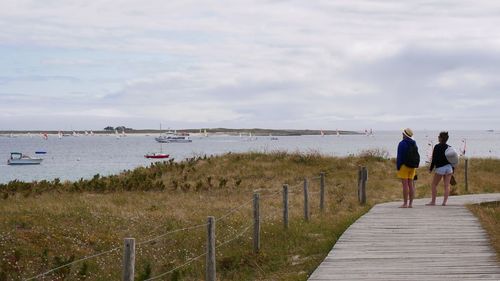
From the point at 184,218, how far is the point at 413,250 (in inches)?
377

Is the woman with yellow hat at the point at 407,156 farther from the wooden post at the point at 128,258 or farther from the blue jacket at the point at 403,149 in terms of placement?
the wooden post at the point at 128,258

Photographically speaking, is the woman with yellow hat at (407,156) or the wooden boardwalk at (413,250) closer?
the wooden boardwalk at (413,250)

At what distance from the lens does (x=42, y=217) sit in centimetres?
2050

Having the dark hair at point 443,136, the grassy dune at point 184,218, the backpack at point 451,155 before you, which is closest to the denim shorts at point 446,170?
the backpack at point 451,155

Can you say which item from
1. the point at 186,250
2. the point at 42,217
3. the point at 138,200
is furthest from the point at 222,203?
the point at 186,250

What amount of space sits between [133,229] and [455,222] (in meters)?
8.12

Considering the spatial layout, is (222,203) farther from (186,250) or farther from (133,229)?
(186,250)

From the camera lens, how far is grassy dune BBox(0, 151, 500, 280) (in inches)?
571

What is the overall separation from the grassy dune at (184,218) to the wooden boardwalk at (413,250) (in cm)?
62

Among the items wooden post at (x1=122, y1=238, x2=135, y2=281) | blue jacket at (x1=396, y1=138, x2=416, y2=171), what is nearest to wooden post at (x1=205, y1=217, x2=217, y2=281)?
wooden post at (x1=122, y1=238, x2=135, y2=281)

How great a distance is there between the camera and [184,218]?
20984 mm

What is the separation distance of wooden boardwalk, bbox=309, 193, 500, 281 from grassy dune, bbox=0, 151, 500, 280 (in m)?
0.62

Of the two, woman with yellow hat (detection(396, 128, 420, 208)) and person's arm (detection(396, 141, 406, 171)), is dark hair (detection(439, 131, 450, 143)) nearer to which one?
woman with yellow hat (detection(396, 128, 420, 208))

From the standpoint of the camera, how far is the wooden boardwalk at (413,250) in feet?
34.7
